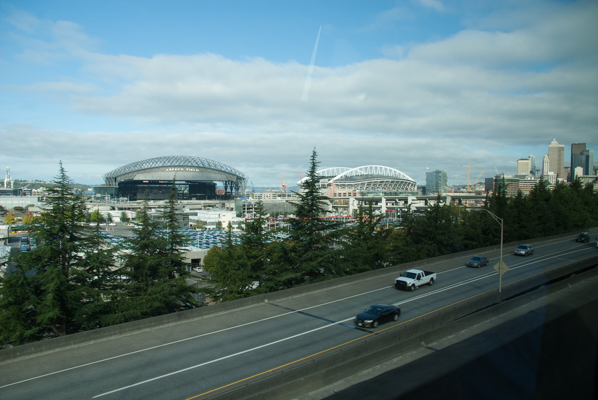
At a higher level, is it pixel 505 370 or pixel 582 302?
pixel 582 302

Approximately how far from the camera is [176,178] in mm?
151000

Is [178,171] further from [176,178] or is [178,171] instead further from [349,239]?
[349,239]

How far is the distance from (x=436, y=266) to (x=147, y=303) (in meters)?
17.9

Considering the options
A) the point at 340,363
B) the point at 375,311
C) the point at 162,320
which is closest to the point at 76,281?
the point at 162,320

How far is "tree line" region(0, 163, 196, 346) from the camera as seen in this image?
13.7 m

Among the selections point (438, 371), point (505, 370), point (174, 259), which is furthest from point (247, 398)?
point (174, 259)

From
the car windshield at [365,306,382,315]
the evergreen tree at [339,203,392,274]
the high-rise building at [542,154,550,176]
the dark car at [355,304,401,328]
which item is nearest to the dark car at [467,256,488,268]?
the evergreen tree at [339,203,392,274]

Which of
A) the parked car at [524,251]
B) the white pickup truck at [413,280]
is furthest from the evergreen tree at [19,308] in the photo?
the parked car at [524,251]

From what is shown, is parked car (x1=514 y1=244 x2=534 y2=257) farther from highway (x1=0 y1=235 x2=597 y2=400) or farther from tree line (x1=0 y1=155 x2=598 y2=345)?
highway (x1=0 y1=235 x2=597 y2=400)

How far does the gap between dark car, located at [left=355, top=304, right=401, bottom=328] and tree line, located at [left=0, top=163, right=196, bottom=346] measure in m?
8.57

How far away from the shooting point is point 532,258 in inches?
1081

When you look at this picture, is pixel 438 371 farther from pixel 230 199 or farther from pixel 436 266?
pixel 230 199

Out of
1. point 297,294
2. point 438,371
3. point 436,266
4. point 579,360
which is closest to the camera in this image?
point 579,360

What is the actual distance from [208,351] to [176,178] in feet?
485
